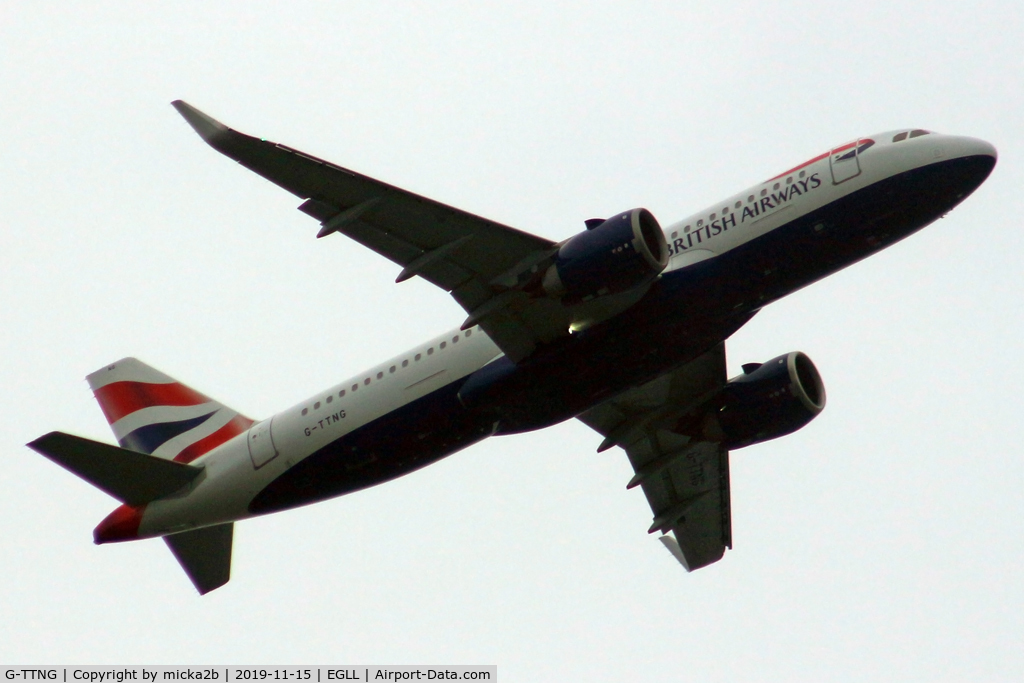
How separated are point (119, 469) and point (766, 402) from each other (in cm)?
1649

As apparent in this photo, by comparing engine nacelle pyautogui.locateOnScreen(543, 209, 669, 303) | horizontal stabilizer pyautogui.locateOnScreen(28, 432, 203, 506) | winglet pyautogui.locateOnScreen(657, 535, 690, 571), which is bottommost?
winglet pyautogui.locateOnScreen(657, 535, 690, 571)

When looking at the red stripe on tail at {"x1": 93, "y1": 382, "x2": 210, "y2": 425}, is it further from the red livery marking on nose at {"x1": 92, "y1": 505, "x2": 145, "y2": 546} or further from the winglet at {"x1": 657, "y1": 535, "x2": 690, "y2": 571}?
the winglet at {"x1": 657, "y1": 535, "x2": 690, "y2": 571}

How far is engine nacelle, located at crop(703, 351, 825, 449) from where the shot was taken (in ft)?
110

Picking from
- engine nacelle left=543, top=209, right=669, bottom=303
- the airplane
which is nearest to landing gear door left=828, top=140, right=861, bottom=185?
the airplane

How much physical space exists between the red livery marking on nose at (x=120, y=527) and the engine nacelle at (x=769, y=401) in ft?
49.4

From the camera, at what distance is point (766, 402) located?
33.8m

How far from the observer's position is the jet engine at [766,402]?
33500 mm

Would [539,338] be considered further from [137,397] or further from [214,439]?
[137,397]

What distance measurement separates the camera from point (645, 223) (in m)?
27.8

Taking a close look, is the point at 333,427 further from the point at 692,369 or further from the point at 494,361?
the point at 692,369

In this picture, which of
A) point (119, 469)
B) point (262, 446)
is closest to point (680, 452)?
point (262, 446)

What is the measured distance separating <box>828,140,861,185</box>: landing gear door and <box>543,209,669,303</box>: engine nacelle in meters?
4.16

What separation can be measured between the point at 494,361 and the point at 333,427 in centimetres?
457

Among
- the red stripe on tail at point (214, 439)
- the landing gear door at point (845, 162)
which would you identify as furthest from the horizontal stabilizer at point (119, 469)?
the landing gear door at point (845, 162)
